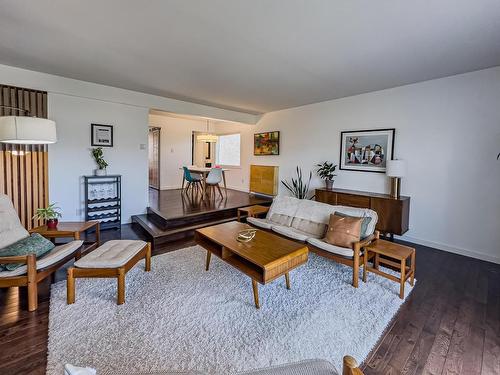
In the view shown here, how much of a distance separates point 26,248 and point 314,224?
321cm

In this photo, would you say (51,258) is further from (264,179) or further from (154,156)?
(154,156)

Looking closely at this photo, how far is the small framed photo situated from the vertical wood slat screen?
702mm

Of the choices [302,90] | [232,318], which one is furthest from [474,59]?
[232,318]

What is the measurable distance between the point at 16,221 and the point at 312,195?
5020 millimetres

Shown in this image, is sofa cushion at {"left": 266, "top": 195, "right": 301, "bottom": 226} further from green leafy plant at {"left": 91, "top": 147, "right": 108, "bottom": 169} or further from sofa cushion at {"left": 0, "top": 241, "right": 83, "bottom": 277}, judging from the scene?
green leafy plant at {"left": 91, "top": 147, "right": 108, "bottom": 169}

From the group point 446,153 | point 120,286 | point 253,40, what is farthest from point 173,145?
point 446,153

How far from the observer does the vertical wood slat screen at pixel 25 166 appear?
3.71 metres

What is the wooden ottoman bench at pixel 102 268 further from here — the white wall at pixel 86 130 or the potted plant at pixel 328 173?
the potted plant at pixel 328 173

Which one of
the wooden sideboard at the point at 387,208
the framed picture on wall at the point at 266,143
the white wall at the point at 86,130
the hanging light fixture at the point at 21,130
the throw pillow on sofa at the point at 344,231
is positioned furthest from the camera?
the framed picture on wall at the point at 266,143

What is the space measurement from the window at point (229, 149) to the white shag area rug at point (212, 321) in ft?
17.9

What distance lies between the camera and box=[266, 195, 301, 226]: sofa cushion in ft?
12.1

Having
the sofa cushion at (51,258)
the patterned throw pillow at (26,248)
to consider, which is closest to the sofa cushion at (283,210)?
the sofa cushion at (51,258)

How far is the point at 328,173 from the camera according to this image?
5195mm

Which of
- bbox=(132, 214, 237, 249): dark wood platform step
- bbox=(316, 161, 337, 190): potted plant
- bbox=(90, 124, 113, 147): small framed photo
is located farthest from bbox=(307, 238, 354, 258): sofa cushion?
bbox=(90, 124, 113, 147): small framed photo
